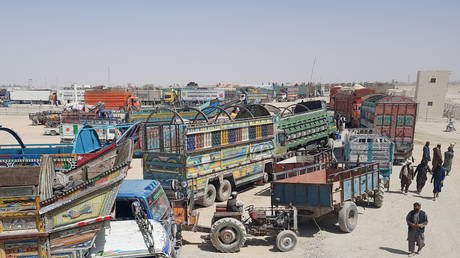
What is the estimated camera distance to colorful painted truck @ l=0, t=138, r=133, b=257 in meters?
5.29

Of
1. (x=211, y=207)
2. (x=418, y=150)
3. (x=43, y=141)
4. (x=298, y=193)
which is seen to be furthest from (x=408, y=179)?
(x=43, y=141)

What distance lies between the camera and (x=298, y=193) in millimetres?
9109

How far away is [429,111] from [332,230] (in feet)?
121

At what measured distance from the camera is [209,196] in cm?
1172

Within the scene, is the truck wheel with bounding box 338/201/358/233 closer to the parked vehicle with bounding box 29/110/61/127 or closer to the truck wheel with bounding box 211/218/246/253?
the truck wheel with bounding box 211/218/246/253

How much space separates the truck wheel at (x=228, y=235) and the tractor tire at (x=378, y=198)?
535 centimetres

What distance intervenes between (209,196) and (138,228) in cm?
543

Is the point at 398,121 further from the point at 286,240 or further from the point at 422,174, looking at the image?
the point at 286,240

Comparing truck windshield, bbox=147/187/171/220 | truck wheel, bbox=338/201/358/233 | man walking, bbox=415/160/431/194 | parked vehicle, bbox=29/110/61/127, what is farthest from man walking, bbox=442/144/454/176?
parked vehicle, bbox=29/110/61/127

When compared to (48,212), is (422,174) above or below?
below

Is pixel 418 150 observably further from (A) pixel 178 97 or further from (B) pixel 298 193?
(A) pixel 178 97

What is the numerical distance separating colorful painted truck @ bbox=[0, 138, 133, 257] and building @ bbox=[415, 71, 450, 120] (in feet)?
132

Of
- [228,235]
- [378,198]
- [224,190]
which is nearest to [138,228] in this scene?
[228,235]

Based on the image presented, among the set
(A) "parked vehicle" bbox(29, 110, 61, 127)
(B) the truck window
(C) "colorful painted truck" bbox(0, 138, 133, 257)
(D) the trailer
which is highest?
(C) "colorful painted truck" bbox(0, 138, 133, 257)
